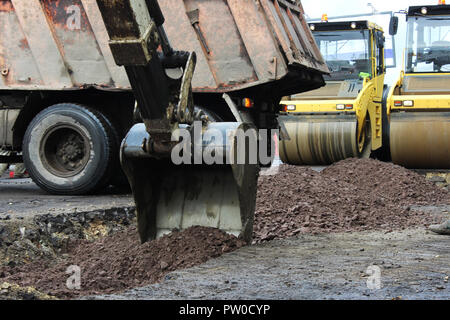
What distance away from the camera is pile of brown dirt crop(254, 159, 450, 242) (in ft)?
19.1

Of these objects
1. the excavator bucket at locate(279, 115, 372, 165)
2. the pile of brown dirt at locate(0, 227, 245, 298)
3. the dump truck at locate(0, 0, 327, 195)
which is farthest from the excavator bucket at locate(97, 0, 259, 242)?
the excavator bucket at locate(279, 115, 372, 165)

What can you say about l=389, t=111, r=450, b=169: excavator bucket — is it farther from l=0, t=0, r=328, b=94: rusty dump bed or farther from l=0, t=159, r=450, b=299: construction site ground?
l=0, t=0, r=328, b=94: rusty dump bed

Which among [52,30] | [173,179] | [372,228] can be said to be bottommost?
[372,228]

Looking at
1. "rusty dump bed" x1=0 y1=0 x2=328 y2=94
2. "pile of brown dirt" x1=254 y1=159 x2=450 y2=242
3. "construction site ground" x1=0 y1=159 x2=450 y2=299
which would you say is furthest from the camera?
"rusty dump bed" x1=0 y1=0 x2=328 y2=94

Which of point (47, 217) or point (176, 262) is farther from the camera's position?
point (47, 217)

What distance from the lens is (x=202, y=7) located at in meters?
7.20

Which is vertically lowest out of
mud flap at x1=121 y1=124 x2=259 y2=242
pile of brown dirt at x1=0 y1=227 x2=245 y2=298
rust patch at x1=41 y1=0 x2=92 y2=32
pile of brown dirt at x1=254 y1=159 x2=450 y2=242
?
pile of brown dirt at x1=254 y1=159 x2=450 y2=242

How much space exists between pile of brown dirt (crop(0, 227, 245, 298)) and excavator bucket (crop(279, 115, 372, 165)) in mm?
5502

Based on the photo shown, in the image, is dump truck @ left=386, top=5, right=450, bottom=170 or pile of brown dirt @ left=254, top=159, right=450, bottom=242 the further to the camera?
dump truck @ left=386, top=5, right=450, bottom=170

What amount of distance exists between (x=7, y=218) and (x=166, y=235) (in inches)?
60.4

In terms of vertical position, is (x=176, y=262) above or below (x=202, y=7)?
below
